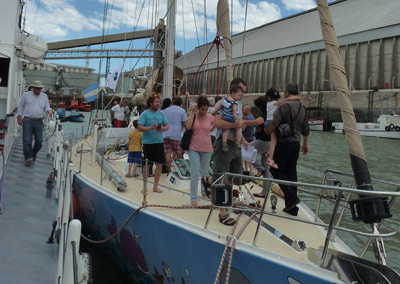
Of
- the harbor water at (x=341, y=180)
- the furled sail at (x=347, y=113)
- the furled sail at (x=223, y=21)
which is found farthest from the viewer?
the furled sail at (x=223, y=21)

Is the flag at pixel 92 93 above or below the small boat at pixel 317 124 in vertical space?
below

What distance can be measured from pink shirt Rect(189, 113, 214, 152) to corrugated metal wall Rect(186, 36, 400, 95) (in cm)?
2602

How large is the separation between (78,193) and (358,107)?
32.4 metres

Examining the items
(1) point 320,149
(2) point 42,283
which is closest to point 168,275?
(2) point 42,283

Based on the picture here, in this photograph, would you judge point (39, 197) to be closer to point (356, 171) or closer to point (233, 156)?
point (233, 156)

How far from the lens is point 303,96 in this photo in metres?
38.9

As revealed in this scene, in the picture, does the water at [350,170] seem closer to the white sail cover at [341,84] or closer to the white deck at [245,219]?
the white deck at [245,219]

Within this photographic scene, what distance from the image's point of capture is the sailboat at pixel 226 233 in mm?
2717

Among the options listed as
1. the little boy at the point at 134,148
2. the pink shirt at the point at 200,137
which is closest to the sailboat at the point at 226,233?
the little boy at the point at 134,148

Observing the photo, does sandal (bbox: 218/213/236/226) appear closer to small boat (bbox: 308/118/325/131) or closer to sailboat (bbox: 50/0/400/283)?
sailboat (bbox: 50/0/400/283)

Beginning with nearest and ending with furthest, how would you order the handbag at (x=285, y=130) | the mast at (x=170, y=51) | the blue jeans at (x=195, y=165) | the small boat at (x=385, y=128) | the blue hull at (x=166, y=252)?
the blue hull at (x=166, y=252) < the handbag at (x=285, y=130) < the blue jeans at (x=195, y=165) < the mast at (x=170, y=51) < the small boat at (x=385, y=128)

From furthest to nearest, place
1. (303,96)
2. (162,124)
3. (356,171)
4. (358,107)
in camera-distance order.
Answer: (303,96) < (358,107) < (162,124) < (356,171)

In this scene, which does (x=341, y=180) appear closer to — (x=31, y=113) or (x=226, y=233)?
(x=226, y=233)

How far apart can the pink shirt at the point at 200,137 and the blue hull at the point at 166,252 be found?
976 millimetres
